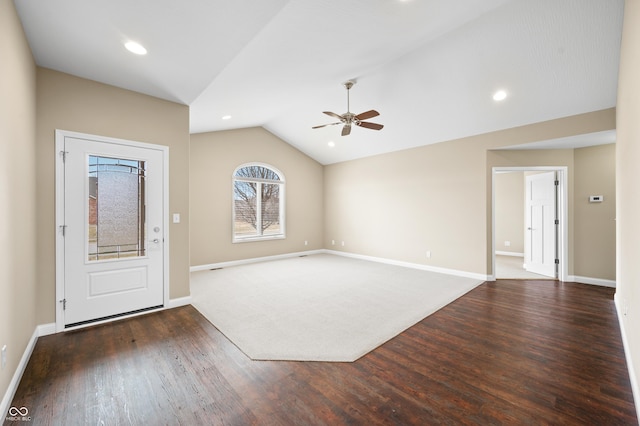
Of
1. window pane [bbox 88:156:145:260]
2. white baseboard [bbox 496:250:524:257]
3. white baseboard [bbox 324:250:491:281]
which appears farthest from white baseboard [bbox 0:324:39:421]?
white baseboard [bbox 496:250:524:257]

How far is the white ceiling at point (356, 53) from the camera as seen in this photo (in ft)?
7.36

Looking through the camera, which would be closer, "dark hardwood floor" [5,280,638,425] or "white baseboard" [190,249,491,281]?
"dark hardwood floor" [5,280,638,425]

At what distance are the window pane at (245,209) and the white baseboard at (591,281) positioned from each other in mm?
6521

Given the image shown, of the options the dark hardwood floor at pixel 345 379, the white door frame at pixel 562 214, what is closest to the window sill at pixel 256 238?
the dark hardwood floor at pixel 345 379

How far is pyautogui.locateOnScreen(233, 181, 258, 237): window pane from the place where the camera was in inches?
261

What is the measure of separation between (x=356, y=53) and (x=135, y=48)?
7.78 ft

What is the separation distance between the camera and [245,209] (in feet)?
22.4

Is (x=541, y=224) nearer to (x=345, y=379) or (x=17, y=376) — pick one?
(x=345, y=379)

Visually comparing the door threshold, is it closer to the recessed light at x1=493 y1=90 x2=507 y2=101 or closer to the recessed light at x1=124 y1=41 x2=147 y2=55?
the recessed light at x1=124 y1=41 x2=147 y2=55

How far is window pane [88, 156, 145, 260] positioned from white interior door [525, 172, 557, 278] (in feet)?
22.3

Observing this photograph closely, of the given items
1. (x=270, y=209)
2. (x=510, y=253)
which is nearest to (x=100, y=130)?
(x=270, y=209)

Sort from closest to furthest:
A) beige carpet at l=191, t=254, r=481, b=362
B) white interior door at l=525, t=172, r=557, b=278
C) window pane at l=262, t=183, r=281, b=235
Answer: beige carpet at l=191, t=254, r=481, b=362 < white interior door at l=525, t=172, r=557, b=278 < window pane at l=262, t=183, r=281, b=235

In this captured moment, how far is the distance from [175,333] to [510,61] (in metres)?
5.09

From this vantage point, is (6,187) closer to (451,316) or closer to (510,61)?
(451,316)
